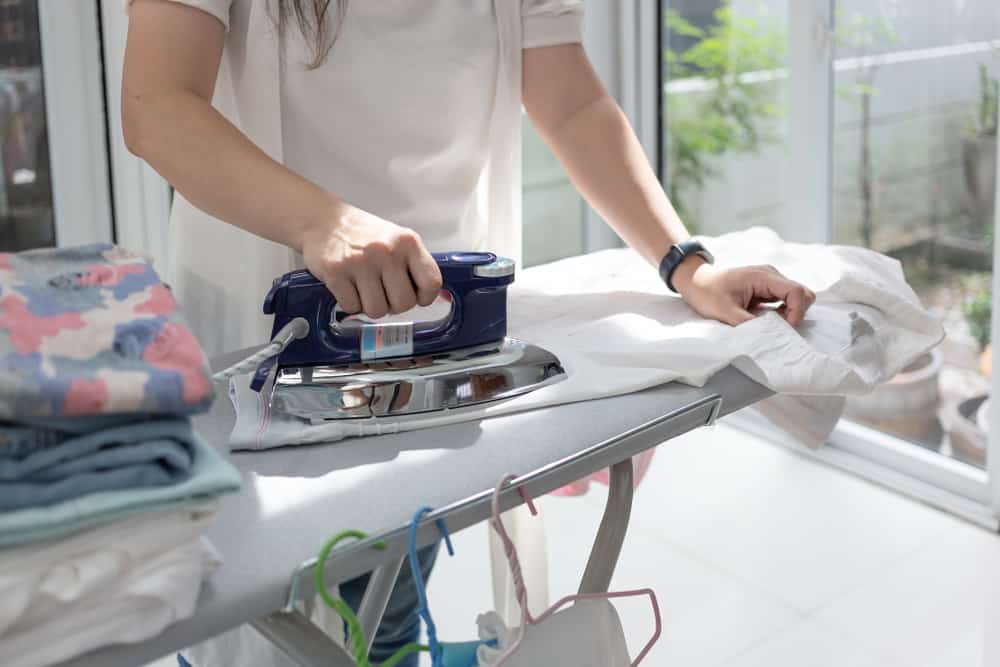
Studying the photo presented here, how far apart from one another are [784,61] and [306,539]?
2.03 meters

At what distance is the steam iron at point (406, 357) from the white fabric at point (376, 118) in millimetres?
284

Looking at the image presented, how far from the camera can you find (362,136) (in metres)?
1.17

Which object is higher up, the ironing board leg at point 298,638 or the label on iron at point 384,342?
the label on iron at point 384,342

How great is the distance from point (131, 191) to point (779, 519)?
1443 mm

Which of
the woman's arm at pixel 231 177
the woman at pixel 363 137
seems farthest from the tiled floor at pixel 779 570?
the woman's arm at pixel 231 177

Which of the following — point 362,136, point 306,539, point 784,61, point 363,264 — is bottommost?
point 306,539

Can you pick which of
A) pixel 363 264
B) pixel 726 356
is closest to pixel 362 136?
pixel 363 264

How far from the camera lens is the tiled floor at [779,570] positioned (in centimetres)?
182

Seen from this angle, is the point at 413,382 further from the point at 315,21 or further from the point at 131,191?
the point at 131,191

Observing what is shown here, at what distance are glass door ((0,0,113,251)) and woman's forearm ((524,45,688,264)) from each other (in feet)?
3.75

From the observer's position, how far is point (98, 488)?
1.93ft

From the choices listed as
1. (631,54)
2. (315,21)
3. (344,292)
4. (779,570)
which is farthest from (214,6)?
(631,54)

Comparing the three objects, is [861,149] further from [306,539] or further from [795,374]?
[306,539]

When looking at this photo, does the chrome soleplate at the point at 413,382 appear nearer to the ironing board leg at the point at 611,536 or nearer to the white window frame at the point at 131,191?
the ironing board leg at the point at 611,536
